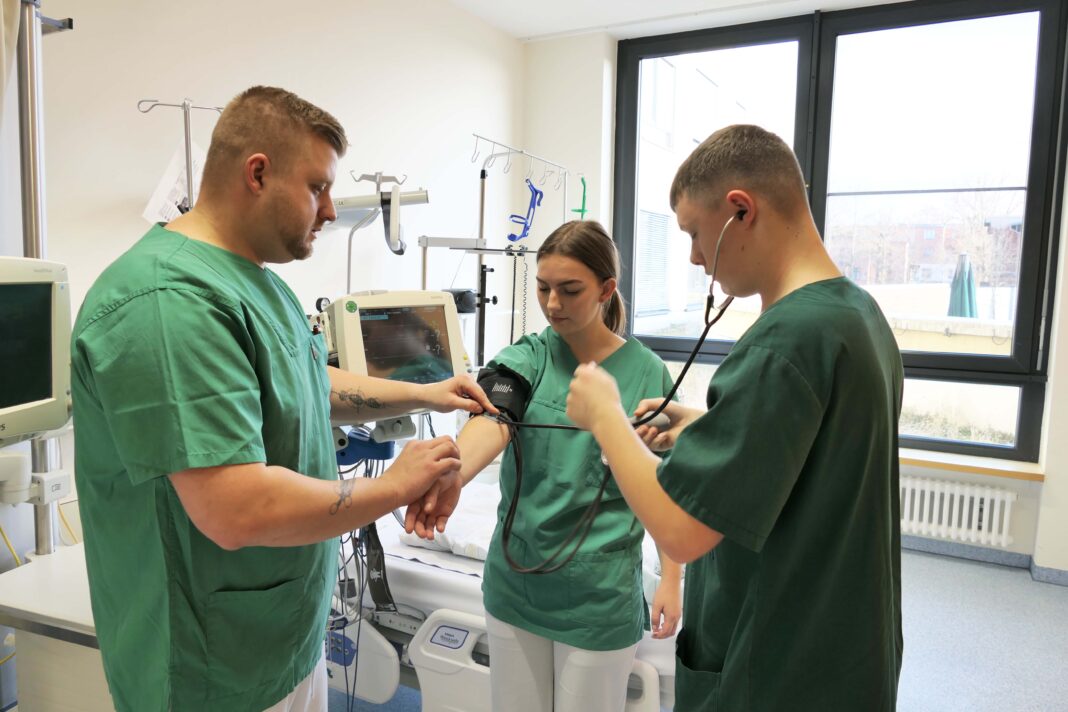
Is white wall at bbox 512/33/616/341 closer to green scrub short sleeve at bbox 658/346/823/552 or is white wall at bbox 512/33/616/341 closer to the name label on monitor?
the name label on monitor

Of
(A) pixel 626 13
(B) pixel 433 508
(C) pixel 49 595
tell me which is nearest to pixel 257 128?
(B) pixel 433 508

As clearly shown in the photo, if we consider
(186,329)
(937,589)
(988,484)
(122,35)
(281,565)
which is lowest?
(937,589)

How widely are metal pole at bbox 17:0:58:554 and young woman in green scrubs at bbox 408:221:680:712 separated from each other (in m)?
1.08

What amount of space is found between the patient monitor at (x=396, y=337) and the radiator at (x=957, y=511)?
2868mm

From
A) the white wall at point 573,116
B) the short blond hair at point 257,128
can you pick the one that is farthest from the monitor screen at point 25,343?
the white wall at point 573,116

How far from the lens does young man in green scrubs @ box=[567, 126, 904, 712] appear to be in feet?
2.69

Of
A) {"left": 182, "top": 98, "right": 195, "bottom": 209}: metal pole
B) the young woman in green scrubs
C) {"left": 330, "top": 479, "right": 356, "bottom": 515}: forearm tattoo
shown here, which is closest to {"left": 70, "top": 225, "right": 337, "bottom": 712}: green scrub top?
{"left": 330, "top": 479, "right": 356, "bottom": 515}: forearm tattoo

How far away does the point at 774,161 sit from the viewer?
932mm

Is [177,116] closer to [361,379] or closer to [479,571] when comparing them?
[361,379]

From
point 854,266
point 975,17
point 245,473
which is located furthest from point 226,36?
point 975,17

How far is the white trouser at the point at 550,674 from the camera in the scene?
54.8 inches

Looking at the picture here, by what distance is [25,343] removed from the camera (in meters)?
1.40

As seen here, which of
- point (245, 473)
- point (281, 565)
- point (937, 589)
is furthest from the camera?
point (937, 589)

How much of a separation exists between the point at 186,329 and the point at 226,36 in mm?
2045
